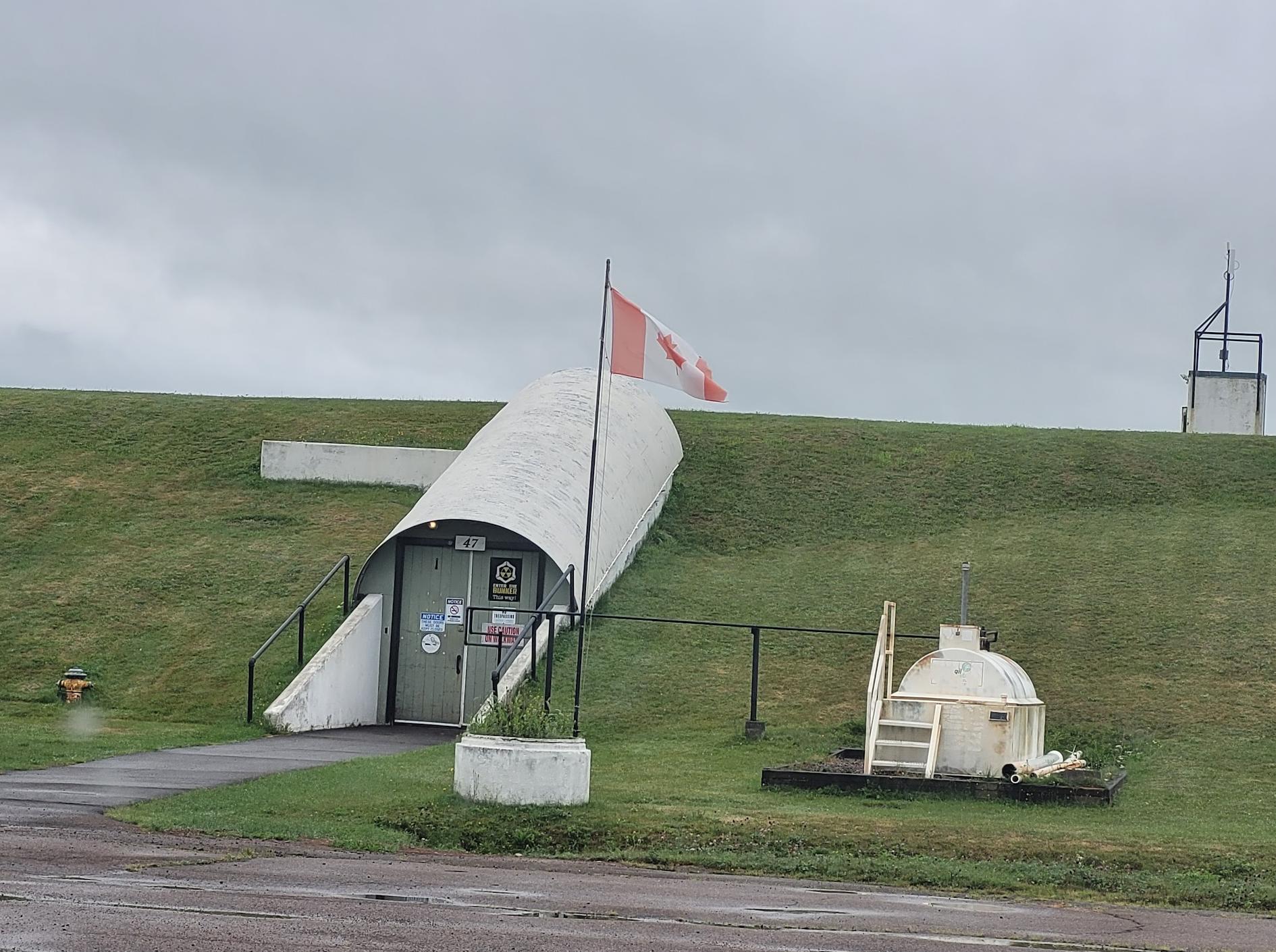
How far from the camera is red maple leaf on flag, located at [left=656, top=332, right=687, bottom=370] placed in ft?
57.3

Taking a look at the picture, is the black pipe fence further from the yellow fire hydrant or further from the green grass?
the yellow fire hydrant

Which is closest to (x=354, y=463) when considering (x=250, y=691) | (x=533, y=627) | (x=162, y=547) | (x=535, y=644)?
(x=162, y=547)

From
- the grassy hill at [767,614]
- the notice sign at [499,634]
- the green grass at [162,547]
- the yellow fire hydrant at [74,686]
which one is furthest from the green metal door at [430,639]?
the yellow fire hydrant at [74,686]

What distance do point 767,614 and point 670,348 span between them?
30.4 ft

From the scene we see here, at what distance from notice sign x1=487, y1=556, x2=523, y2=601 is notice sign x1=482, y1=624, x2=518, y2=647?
0.44 meters

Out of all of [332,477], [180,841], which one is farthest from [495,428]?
[180,841]

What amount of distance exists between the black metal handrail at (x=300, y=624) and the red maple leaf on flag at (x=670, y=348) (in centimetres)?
743

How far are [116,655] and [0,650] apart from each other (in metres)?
1.89

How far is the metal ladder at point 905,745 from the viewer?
16844mm

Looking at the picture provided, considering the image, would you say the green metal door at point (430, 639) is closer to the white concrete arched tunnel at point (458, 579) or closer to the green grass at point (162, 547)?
the white concrete arched tunnel at point (458, 579)

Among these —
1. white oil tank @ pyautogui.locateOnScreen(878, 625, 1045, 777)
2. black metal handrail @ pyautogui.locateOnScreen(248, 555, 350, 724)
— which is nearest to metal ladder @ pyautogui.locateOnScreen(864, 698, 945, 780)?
white oil tank @ pyautogui.locateOnScreen(878, 625, 1045, 777)

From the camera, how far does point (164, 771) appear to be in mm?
15812

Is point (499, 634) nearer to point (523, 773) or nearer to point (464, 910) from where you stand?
point (523, 773)

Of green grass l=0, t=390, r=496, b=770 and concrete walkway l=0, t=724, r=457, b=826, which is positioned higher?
green grass l=0, t=390, r=496, b=770
